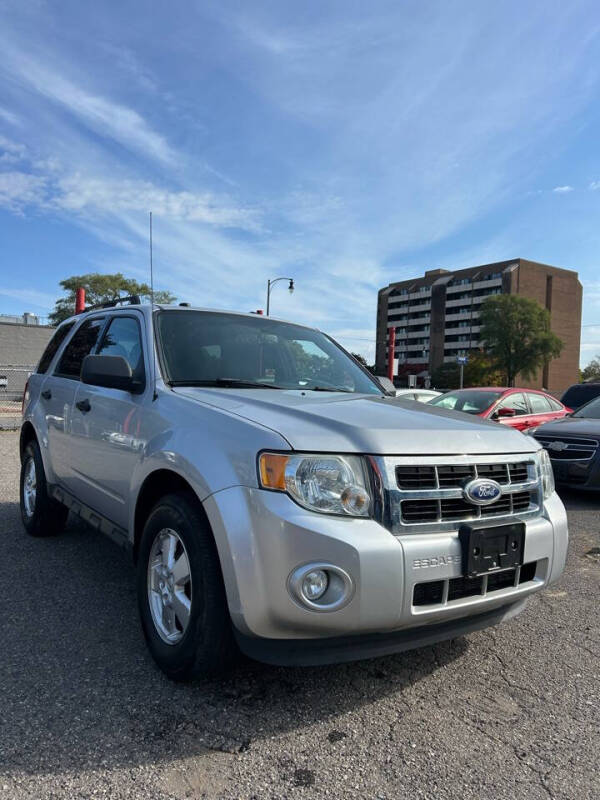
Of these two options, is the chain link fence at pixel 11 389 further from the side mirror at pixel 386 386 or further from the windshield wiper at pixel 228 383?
the windshield wiper at pixel 228 383

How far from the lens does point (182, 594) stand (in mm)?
2602

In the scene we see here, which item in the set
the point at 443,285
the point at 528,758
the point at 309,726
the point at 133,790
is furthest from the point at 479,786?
the point at 443,285

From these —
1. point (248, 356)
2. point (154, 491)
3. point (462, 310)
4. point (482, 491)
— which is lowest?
point (154, 491)

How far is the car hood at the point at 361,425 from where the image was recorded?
234cm

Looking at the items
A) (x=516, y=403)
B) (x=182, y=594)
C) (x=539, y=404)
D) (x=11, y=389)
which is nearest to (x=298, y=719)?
(x=182, y=594)

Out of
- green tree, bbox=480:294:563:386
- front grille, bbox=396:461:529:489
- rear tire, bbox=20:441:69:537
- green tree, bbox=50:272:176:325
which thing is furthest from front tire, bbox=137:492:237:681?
green tree, bbox=480:294:563:386

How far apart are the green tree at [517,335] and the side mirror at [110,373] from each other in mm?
80438

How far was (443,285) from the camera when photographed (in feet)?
342

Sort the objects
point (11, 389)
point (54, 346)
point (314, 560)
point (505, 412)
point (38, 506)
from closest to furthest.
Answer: point (314, 560) < point (38, 506) < point (54, 346) < point (505, 412) < point (11, 389)

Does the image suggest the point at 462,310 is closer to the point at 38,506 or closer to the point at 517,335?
the point at 517,335

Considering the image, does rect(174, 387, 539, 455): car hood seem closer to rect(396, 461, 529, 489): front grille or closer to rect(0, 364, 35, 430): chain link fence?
rect(396, 461, 529, 489): front grille

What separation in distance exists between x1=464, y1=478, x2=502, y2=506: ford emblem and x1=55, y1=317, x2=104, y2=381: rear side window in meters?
2.93

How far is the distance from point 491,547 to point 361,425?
725mm

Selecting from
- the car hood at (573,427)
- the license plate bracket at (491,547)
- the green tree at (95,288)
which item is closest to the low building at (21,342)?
the green tree at (95,288)
